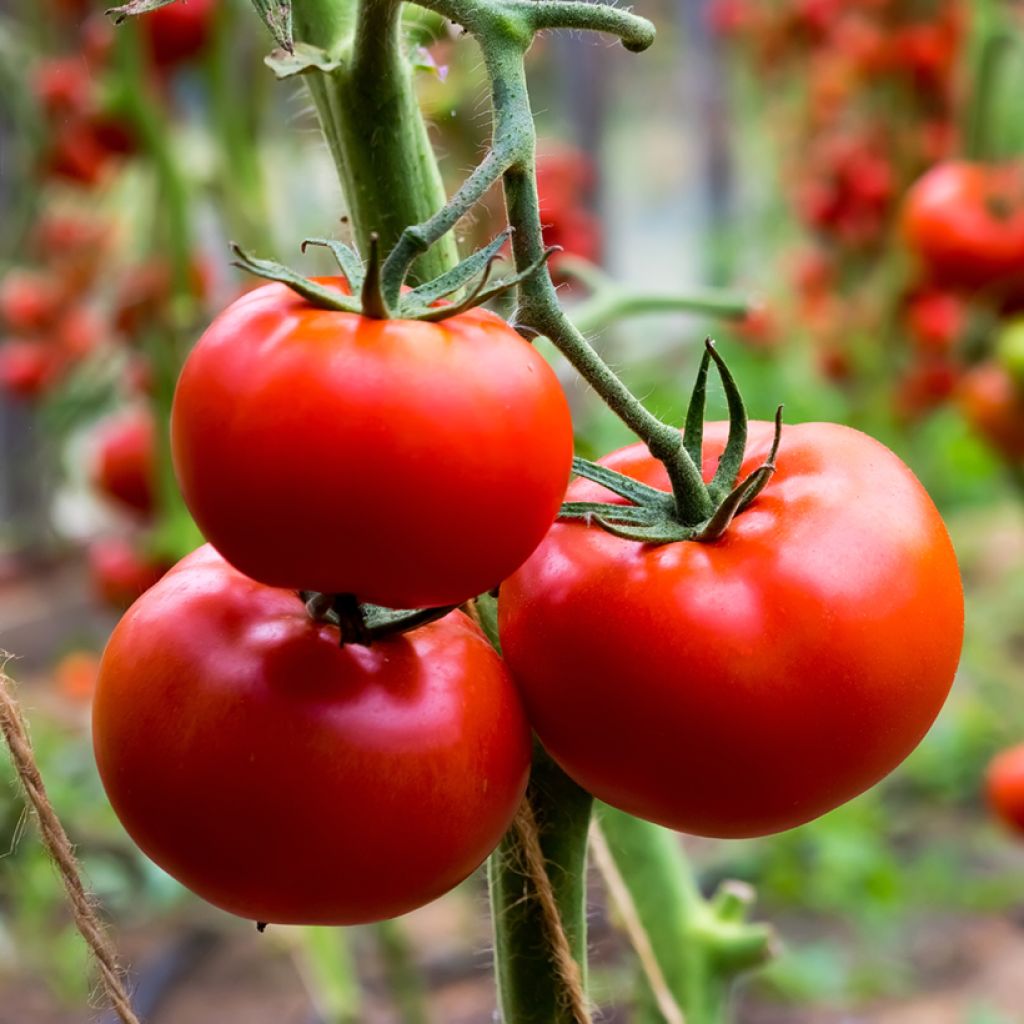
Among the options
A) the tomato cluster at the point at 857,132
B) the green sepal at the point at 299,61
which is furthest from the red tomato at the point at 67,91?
the tomato cluster at the point at 857,132

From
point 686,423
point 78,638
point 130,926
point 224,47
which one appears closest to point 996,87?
point 224,47

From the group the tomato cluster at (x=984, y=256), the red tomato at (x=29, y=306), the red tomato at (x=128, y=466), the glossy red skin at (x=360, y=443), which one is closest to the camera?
the glossy red skin at (x=360, y=443)

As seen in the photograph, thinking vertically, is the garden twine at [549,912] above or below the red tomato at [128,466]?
above

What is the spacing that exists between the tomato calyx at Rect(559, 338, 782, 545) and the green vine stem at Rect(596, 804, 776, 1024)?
0.23 m

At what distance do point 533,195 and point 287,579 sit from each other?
12 cm

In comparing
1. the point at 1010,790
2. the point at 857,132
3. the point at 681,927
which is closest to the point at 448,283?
the point at 681,927

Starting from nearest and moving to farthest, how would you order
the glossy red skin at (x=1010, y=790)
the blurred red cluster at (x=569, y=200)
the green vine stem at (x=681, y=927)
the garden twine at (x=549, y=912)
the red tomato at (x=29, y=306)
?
the garden twine at (x=549, y=912) → the green vine stem at (x=681, y=927) → the glossy red skin at (x=1010, y=790) → the blurred red cluster at (x=569, y=200) → the red tomato at (x=29, y=306)

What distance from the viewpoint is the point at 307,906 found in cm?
35

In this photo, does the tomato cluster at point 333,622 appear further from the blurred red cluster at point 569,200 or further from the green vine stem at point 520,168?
the blurred red cluster at point 569,200

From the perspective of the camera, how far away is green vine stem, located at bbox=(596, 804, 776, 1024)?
1.89 ft


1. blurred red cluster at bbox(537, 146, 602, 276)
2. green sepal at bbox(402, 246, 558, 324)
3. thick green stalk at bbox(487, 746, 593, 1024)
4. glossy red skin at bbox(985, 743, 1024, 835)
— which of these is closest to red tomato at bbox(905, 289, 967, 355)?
blurred red cluster at bbox(537, 146, 602, 276)

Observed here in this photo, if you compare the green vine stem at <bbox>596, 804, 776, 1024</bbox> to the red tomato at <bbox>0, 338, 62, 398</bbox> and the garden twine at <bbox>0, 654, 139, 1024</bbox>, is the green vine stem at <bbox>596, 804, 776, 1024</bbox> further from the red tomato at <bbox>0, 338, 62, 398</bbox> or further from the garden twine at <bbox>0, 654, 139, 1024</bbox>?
the red tomato at <bbox>0, 338, 62, 398</bbox>

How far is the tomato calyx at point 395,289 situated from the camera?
30cm

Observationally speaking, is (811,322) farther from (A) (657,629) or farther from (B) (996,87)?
(A) (657,629)
